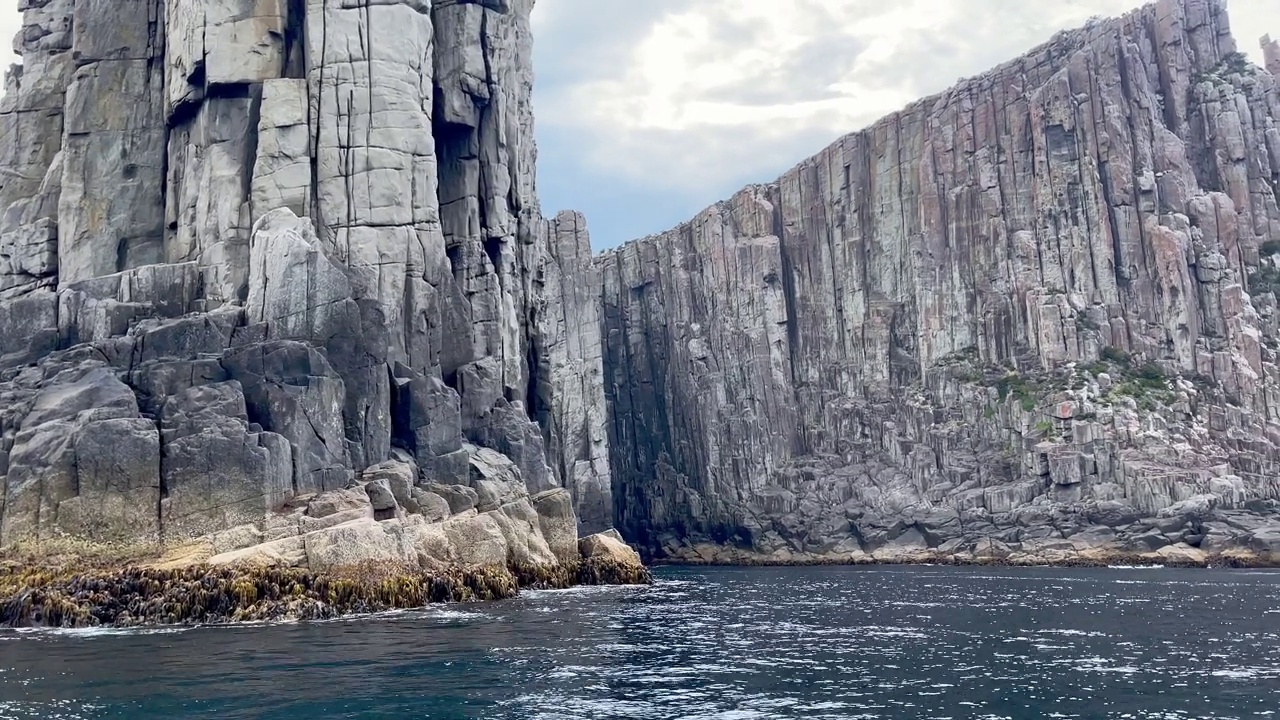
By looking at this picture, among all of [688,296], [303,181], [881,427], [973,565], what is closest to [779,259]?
[688,296]

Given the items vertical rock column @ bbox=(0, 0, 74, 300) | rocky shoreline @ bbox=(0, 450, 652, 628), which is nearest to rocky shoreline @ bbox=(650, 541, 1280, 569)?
rocky shoreline @ bbox=(0, 450, 652, 628)

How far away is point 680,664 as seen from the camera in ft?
123

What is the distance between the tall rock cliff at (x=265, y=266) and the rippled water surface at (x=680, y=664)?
13.6 m

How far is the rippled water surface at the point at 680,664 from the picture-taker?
96.9ft

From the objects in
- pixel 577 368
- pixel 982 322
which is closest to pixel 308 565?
pixel 577 368

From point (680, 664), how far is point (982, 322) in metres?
118

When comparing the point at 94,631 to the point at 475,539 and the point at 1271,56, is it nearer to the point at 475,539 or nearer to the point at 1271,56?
the point at 475,539

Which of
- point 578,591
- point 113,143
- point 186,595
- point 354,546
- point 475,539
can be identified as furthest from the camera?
point 113,143

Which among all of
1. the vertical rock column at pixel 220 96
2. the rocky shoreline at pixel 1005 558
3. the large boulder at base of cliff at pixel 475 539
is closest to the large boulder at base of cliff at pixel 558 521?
the large boulder at base of cliff at pixel 475 539

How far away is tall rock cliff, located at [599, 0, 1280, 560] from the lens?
131250mm

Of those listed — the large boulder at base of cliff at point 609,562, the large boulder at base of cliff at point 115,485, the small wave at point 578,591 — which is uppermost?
the large boulder at base of cliff at point 115,485

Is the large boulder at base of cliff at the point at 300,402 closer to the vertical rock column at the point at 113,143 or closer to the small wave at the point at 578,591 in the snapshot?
the small wave at the point at 578,591

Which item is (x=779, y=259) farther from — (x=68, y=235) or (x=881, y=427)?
(x=68, y=235)

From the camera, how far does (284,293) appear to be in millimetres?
69125
